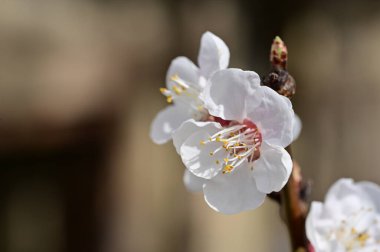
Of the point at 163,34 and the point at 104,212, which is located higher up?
the point at 163,34

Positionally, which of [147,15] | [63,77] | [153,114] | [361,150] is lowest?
[361,150]

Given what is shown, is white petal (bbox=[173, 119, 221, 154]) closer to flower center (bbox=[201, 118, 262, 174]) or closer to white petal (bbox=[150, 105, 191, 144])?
flower center (bbox=[201, 118, 262, 174])

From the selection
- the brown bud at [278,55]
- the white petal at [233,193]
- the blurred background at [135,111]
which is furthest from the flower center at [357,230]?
the blurred background at [135,111]

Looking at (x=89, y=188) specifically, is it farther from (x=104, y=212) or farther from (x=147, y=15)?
(x=147, y=15)

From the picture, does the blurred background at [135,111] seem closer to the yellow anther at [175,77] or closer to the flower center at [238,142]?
the yellow anther at [175,77]

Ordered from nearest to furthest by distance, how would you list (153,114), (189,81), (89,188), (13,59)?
(189,81) < (13,59) < (89,188) < (153,114)

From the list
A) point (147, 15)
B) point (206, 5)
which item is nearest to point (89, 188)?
point (147, 15)
